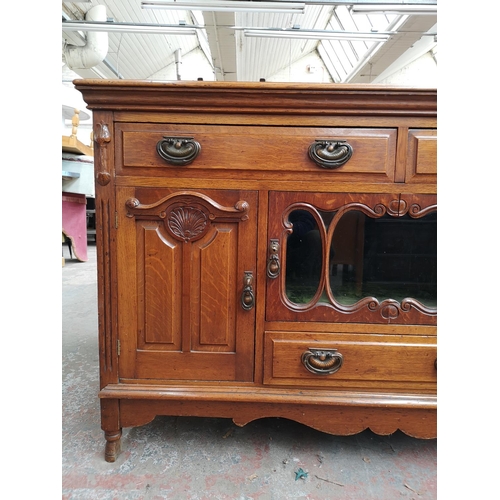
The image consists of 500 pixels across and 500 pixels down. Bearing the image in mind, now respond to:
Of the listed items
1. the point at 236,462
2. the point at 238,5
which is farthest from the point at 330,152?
the point at 238,5

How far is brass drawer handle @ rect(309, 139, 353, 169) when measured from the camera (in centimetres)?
71

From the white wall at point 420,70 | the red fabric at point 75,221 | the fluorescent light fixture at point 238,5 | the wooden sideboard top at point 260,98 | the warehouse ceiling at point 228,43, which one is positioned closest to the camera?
the wooden sideboard top at point 260,98

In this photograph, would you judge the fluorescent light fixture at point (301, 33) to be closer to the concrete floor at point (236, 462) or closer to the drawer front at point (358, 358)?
the drawer front at point (358, 358)

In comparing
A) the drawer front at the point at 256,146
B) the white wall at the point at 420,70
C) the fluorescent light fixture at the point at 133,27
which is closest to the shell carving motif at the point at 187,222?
the drawer front at the point at 256,146

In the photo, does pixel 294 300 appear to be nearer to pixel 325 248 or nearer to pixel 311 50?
pixel 325 248

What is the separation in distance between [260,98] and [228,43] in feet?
11.1

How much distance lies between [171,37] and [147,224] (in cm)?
475

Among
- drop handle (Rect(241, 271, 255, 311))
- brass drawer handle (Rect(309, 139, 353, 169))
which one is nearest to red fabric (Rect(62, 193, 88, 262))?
drop handle (Rect(241, 271, 255, 311))

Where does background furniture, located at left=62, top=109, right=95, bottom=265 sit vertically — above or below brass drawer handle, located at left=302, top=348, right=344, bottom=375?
above

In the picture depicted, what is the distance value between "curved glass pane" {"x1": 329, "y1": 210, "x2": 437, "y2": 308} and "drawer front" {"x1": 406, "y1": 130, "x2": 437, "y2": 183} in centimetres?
12

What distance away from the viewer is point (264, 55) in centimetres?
496

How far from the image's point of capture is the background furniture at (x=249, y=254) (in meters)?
0.72

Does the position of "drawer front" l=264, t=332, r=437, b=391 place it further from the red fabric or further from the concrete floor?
the red fabric

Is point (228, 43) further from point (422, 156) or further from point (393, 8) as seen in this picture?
point (422, 156)
